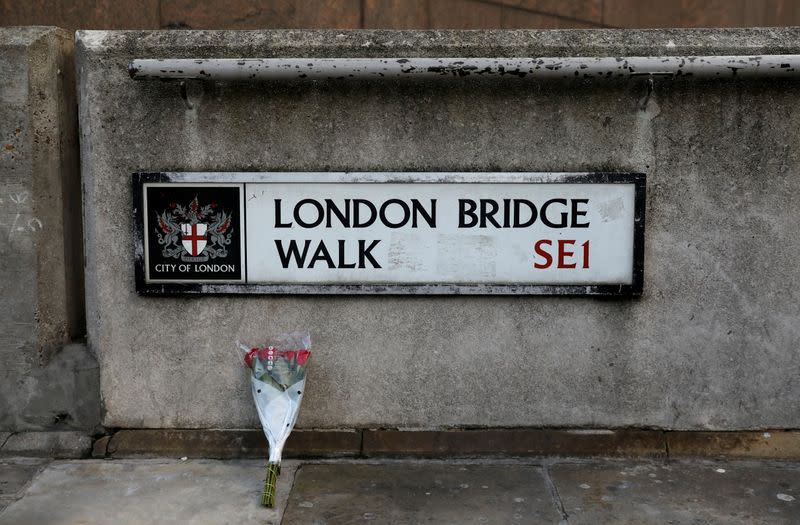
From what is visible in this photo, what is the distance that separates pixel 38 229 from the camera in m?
3.66

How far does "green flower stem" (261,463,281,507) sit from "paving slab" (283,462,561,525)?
3.2 inches

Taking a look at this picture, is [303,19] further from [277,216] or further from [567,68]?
[567,68]

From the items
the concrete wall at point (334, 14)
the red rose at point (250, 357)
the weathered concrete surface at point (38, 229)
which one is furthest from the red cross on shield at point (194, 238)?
the concrete wall at point (334, 14)

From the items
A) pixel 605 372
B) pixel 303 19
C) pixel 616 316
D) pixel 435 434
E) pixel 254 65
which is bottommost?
pixel 435 434

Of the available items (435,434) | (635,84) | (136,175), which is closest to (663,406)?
(435,434)

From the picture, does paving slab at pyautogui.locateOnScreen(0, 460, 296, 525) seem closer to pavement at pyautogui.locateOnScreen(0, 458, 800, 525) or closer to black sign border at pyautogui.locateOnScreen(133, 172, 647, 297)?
pavement at pyautogui.locateOnScreen(0, 458, 800, 525)

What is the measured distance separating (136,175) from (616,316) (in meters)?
2.25

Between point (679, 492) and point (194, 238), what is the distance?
2.34 metres

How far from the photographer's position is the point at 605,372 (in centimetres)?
369

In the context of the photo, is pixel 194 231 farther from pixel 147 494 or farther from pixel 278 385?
pixel 147 494

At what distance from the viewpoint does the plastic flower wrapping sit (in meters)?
3.42

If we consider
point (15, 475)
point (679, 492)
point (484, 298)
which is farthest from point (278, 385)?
point (679, 492)

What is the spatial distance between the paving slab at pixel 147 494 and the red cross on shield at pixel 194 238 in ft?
3.14

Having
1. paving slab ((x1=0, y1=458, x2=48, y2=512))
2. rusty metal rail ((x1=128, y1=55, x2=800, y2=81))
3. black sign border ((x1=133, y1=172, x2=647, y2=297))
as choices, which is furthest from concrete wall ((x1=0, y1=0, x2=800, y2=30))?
paving slab ((x1=0, y1=458, x2=48, y2=512))
